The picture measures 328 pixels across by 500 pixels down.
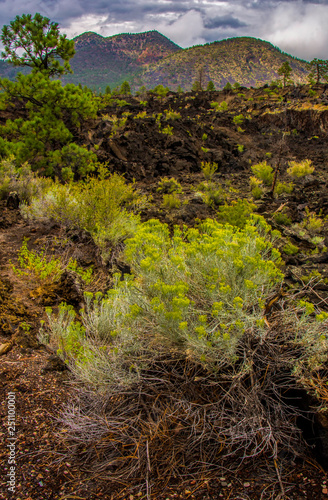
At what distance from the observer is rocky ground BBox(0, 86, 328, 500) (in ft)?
5.33

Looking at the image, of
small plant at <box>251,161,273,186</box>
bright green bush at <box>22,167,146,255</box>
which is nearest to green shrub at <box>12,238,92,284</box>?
bright green bush at <box>22,167,146,255</box>

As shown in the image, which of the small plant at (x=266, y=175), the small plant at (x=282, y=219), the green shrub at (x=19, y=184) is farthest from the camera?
the small plant at (x=266, y=175)

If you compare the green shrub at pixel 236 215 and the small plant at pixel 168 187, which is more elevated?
the small plant at pixel 168 187

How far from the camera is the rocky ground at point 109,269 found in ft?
5.33

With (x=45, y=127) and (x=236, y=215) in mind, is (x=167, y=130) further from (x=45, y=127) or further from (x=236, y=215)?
(x=236, y=215)

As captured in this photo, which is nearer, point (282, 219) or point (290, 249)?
point (290, 249)

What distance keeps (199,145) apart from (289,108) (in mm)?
10004

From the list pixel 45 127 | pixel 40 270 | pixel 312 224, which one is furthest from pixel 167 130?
pixel 40 270

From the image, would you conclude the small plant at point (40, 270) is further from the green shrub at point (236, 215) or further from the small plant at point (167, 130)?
the small plant at point (167, 130)

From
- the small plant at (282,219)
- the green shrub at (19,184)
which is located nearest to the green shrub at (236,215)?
the small plant at (282,219)

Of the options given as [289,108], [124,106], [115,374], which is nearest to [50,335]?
[115,374]

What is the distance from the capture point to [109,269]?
500 centimetres

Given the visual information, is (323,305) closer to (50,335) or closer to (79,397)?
(79,397)

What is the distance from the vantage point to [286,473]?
5.34 ft
